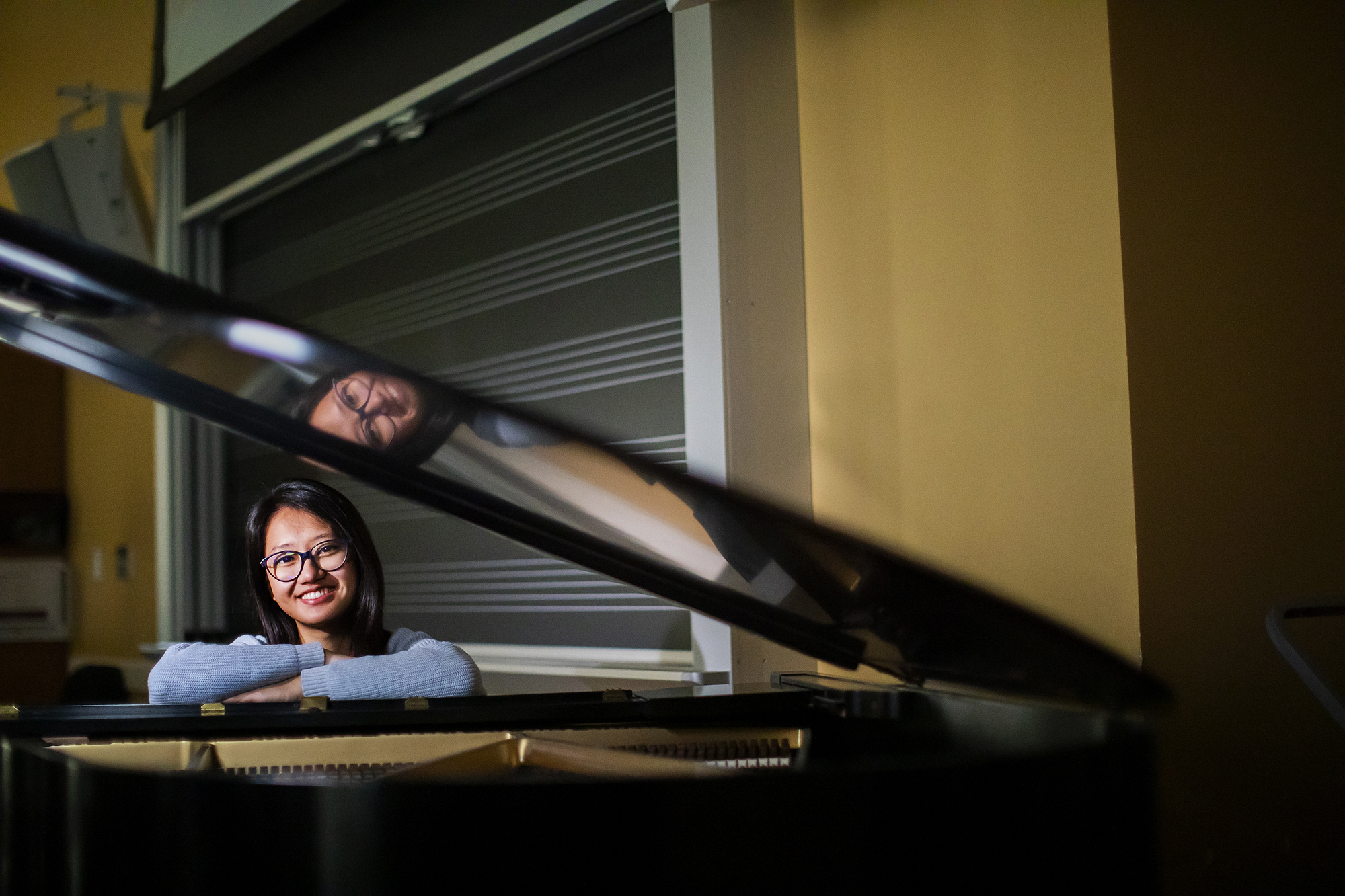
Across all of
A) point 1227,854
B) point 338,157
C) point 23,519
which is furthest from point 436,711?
point 23,519

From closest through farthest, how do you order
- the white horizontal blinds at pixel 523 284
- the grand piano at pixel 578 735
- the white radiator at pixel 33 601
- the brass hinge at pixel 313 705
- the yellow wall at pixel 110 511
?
1. the grand piano at pixel 578 735
2. the brass hinge at pixel 313 705
3. the white horizontal blinds at pixel 523 284
4. the yellow wall at pixel 110 511
5. the white radiator at pixel 33 601

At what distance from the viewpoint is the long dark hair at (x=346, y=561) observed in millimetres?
1587

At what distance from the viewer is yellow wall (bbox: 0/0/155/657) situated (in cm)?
366

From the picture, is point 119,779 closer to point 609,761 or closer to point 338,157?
point 609,761

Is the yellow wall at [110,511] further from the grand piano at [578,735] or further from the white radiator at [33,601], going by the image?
the grand piano at [578,735]

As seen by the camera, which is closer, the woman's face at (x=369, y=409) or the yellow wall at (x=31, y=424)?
the woman's face at (x=369, y=409)

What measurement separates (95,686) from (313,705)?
212 centimetres

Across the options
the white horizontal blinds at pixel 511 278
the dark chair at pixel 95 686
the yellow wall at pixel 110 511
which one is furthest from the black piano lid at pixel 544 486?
the yellow wall at pixel 110 511

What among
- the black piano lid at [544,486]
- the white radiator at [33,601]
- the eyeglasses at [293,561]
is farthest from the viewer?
the white radiator at [33,601]

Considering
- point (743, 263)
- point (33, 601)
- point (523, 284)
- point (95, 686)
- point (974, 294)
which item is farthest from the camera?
point (33, 601)

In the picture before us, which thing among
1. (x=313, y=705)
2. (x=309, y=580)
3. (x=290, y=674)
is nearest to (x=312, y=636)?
(x=309, y=580)

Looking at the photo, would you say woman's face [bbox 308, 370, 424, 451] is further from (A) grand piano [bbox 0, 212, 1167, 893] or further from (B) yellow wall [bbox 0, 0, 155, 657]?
(B) yellow wall [bbox 0, 0, 155, 657]

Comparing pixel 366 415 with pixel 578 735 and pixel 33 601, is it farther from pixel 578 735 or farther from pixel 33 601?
pixel 33 601

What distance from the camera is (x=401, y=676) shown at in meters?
1.39
